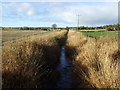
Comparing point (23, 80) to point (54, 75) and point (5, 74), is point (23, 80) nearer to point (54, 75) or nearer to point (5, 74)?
point (5, 74)

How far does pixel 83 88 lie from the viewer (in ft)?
18.8

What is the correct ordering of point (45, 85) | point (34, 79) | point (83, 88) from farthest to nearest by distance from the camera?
point (45, 85) < point (83, 88) < point (34, 79)

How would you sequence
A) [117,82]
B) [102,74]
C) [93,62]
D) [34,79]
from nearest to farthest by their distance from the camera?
1. [117,82]
2. [102,74]
3. [34,79]
4. [93,62]

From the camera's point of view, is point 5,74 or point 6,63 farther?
point 6,63

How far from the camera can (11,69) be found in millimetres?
5172

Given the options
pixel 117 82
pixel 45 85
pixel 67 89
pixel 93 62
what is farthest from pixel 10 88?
pixel 93 62

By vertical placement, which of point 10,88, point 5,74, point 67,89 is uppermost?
point 5,74

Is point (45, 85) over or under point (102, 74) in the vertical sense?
under

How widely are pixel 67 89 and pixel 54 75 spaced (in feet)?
4.60

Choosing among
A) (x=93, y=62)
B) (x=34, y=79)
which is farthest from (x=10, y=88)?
(x=93, y=62)

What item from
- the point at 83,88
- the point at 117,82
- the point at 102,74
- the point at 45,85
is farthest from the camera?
the point at 45,85

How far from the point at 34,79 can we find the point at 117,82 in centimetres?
262

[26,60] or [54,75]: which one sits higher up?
[26,60]

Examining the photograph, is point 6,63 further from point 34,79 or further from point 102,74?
point 102,74
